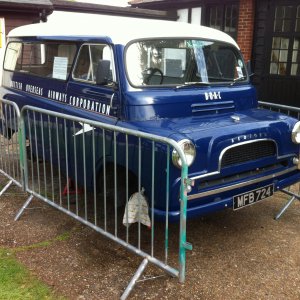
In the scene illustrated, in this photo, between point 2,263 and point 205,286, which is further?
point 2,263

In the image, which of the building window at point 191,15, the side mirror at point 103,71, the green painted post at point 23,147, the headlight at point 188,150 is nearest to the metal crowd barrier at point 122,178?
the green painted post at point 23,147

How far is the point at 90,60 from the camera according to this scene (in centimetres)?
437

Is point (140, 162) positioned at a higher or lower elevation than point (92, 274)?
higher

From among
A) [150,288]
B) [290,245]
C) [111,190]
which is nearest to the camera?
[150,288]

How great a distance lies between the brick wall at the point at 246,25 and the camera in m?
10.4

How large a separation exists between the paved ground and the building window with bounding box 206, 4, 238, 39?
301 inches

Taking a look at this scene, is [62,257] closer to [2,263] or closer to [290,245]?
[2,263]

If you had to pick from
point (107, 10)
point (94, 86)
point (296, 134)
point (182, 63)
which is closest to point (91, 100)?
point (94, 86)

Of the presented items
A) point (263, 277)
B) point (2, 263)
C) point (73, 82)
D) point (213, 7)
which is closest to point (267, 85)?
point (213, 7)

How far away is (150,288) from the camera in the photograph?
127 inches

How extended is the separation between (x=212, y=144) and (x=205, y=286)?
3.88ft

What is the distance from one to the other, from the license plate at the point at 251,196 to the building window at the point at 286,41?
6.82 meters

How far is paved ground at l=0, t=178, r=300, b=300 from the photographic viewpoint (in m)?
3.21

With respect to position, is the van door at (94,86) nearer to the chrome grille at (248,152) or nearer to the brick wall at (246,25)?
the chrome grille at (248,152)
